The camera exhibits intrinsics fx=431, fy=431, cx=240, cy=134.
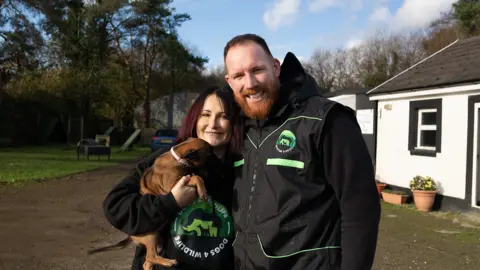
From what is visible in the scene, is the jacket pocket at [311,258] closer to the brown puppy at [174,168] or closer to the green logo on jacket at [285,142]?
the green logo on jacket at [285,142]

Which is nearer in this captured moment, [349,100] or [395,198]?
[395,198]

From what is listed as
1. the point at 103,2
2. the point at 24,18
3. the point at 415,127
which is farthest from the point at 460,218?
the point at 103,2

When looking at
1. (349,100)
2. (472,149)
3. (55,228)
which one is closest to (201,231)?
(55,228)

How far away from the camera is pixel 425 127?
11195mm

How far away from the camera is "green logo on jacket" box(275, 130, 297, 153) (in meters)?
1.91

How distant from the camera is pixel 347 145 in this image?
1.82m

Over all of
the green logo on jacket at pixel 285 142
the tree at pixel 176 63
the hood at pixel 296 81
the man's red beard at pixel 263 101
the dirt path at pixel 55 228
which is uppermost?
the tree at pixel 176 63

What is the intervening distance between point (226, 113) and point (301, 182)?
2.27 ft

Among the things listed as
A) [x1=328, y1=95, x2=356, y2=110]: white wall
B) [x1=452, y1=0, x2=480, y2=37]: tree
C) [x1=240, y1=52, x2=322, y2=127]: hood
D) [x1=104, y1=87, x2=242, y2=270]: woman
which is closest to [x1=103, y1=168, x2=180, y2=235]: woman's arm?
[x1=104, y1=87, x2=242, y2=270]: woman

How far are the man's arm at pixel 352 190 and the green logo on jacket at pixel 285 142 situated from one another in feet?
0.45

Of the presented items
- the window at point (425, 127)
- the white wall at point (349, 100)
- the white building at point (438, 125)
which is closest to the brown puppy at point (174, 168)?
the white building at point (438, 125)

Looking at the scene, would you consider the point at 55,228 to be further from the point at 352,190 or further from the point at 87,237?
the point at 352,190

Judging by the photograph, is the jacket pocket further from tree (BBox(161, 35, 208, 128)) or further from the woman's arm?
tree (BBox(161, 35, 208, 128))

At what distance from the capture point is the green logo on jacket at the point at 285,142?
1915 millimetres
